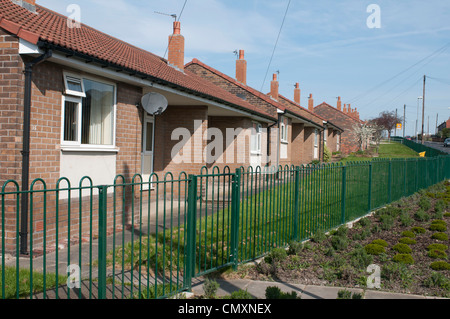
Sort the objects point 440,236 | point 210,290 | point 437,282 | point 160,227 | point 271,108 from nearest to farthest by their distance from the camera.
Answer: point 210,290, point 437,282, point 440,236, point 160,227, point 271,108

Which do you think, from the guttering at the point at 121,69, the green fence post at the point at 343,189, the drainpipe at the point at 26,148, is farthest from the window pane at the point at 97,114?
the green fence post at the point at 343,189

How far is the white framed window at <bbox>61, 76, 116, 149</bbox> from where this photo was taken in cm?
772

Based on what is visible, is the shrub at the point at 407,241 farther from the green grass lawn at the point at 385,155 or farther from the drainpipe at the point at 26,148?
the green grass lawn at the point at 385,155

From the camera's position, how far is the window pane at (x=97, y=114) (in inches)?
325

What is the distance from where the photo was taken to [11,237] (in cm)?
652

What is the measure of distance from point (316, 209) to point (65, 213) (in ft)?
15.4

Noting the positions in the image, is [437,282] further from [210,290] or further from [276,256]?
[210,290]

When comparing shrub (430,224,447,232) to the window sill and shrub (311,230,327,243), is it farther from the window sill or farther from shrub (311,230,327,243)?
the window sill

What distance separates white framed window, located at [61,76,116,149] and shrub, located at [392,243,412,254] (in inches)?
237

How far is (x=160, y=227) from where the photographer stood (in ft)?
28.0

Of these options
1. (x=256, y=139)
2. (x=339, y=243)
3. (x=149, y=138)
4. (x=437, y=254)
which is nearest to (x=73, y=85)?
(x=149, y=138)

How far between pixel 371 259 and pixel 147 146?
7.81 metres
